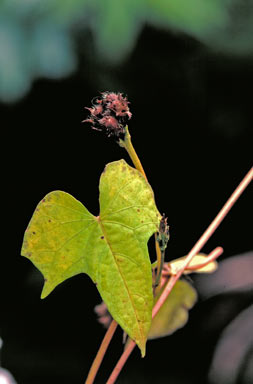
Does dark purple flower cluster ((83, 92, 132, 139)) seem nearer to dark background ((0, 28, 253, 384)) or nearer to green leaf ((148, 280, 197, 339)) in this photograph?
dark background ((0, 28, 253, 384))

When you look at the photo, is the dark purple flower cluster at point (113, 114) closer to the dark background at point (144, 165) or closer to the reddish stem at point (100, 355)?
the dark background at point (144, 165)

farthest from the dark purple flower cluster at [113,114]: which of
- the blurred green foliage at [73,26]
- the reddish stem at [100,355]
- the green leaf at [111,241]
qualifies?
the reddish stem at [100,355]

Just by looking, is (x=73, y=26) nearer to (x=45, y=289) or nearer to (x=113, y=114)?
(x=113, y=114)

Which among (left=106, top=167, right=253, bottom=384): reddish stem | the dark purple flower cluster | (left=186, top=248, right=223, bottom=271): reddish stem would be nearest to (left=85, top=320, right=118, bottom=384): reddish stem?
(left=106, top=167, right=253, bottom=384): reddish stem

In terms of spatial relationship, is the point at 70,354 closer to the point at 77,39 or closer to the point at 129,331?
the point at 129,331

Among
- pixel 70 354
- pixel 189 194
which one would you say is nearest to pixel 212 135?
pixel 189 194
